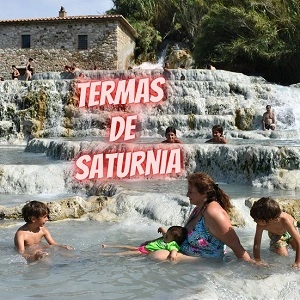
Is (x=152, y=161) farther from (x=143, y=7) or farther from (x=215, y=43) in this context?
(x=143, y=7)

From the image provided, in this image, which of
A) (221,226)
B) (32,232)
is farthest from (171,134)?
(221,226)

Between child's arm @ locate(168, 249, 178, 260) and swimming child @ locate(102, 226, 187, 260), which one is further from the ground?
swimming child @ locate(102, 226, 187, 260)

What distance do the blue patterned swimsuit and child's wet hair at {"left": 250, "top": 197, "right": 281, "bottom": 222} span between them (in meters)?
0.43

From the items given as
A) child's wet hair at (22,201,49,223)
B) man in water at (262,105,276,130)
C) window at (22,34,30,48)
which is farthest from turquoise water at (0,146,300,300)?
window at (22,34,30,48)

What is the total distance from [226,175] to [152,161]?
5.74ft

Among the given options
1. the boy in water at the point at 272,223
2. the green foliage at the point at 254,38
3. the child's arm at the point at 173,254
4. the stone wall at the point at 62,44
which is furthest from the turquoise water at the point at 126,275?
the stone wall at the point at 62,44

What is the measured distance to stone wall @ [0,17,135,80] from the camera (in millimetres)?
30078

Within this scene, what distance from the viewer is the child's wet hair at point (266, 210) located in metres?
4.21

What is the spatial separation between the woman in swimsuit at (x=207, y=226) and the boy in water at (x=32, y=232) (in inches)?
47.6

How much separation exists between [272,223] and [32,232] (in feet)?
7.86

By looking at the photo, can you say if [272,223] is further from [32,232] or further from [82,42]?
[82,42]

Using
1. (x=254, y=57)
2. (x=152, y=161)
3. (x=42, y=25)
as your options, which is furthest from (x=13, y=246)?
(x=42, y=25)

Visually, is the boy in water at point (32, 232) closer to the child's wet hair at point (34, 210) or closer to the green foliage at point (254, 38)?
the child's wet hair at point (34, 210)

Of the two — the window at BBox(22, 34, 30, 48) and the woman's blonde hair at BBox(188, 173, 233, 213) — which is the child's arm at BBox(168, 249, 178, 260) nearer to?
the woman's blonde hair at BBox(188, 173, 233, 213)
